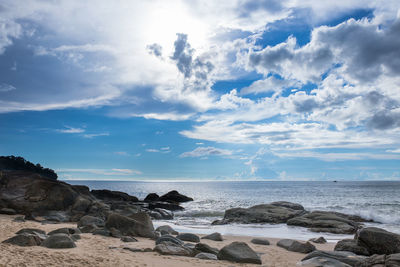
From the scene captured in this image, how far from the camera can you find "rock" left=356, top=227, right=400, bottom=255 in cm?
1192

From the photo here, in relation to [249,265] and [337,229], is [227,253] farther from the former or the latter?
[337,229]

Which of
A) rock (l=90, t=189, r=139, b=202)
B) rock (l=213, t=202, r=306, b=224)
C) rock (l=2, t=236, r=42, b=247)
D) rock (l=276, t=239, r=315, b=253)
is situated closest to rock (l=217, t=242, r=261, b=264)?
rock (l=276, t=239, r=315, b=253)

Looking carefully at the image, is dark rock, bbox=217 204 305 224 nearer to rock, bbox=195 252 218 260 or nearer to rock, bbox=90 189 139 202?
rock, bbox=195 252 218 260

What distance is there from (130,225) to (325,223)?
542 inches

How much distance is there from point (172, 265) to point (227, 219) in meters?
17.4

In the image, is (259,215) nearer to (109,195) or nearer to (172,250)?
(172,250)

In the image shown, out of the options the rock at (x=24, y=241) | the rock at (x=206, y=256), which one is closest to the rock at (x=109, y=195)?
the rock at (x=24, y=241)

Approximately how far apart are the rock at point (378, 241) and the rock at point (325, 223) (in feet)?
28.1

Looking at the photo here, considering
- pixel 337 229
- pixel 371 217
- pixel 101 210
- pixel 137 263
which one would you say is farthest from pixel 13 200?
pixel 371 217

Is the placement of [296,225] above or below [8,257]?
below

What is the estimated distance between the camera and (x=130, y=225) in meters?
15.3

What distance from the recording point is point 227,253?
1044 cm

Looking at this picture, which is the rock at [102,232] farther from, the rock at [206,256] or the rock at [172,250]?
the rock at [206,256]

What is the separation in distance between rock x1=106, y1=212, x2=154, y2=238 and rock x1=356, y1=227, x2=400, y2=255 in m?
9.18
